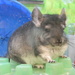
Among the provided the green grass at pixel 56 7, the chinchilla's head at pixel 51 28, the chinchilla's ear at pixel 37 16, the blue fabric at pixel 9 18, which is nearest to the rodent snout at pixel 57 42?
the chinchilla's head at pixel 51 28

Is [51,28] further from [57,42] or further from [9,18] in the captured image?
[9,18]

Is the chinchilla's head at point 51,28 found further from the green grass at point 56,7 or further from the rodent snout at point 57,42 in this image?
the green grass at point 56,7

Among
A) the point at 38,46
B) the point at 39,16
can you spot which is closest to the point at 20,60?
the point at 38,46

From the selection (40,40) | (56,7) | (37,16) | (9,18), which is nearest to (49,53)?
(40,40)

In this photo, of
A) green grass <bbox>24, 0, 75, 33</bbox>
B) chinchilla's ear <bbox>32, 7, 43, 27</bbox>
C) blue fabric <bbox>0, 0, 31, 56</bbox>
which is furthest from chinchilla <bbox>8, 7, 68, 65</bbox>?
green grass <bbox>24, 0, 75, 33</bbox>


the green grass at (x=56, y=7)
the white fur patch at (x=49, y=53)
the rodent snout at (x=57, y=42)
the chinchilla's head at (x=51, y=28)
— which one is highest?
the green grass at (x=56, y=7)

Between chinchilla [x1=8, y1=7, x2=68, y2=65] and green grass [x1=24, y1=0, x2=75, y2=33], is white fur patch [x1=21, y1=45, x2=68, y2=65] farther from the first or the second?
green grass [x1=24, y1=0, x2=75, y2=33]

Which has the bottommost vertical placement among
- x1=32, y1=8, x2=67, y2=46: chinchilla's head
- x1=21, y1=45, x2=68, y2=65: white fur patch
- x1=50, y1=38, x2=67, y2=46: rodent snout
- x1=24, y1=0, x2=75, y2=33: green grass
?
x1=21, y1=45, x2=68, y2=65: white fur patch
